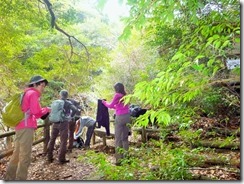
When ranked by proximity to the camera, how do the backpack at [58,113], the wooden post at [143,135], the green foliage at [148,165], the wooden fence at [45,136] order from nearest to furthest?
the green foliage at [148,165]
the wooden fence at [45,136]
the backpack at [58,113]
the wooden post at [143,135]

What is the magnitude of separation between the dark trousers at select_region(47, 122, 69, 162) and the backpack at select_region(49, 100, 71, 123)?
0.14 ft

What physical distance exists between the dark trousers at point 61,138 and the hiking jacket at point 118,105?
425 millimetres

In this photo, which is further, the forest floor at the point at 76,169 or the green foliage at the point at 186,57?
the forest floor at the point at 76,169

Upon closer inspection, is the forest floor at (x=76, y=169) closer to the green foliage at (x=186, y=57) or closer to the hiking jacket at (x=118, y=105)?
the hiking jacket at (x=118, y=105)

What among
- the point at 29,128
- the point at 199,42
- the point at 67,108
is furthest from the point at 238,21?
the point at 29,128

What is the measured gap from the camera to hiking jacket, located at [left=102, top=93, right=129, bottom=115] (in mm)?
2020

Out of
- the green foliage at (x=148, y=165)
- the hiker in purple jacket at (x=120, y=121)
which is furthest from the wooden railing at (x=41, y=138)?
the hiker in purple jacket at (x=120, y=121)

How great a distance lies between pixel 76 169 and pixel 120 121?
1.86 ft

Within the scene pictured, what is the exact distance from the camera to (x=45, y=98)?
1.91 meters

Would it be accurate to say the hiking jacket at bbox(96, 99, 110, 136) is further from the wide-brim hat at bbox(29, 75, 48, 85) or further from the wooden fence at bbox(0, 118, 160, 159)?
the wide-brim hat at bbox(29, 75, 48, 85)

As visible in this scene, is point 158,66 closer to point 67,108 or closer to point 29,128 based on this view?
point 67,108

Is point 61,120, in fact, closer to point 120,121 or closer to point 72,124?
point 72,124

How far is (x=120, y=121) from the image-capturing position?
223cm

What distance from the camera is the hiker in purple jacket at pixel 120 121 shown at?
6.53ft
